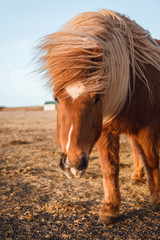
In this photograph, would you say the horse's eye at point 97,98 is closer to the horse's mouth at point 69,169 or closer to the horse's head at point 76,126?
the horse's head at point 76,126

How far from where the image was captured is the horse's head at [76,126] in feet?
5.68

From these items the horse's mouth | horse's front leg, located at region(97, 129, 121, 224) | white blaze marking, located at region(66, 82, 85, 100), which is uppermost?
white blaze marking, located at region(66, 82, 85, 100)

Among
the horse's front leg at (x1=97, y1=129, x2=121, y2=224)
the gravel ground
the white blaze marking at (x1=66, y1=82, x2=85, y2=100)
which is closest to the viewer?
the white blaze marking at (x1=66, y1=82, x2=85, y2=100)

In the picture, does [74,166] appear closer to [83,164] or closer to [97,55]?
[83,164]

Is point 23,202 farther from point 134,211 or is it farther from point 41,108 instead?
point 41,108

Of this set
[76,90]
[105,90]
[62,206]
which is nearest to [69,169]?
[76,90]

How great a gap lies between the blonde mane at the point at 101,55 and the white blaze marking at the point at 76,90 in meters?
0.03

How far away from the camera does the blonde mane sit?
184 cm

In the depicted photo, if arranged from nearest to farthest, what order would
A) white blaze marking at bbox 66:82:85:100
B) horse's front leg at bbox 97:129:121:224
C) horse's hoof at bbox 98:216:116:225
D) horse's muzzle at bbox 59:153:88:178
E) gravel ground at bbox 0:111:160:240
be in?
1. horse's muzzle at bbox 59:153:88:178
2. white blaze marking at bbox 66:82:85:100
3. gravel ground at bbox 0:111:160:240
4. horse's hoof at bbox 98:216:116:225
5. horse's front leg at bbox 97:129:121:224

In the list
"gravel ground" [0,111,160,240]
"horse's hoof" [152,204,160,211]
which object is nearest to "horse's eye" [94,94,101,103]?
"gravel ground" [0,111,160,240]

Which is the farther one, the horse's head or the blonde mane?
the blonde mane

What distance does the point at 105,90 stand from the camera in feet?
6.37

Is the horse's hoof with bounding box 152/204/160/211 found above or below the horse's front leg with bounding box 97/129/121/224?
below

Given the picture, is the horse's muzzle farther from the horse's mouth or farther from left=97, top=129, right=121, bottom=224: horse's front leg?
left=97, top=129, right=121, bottom=224: horse's front leg
